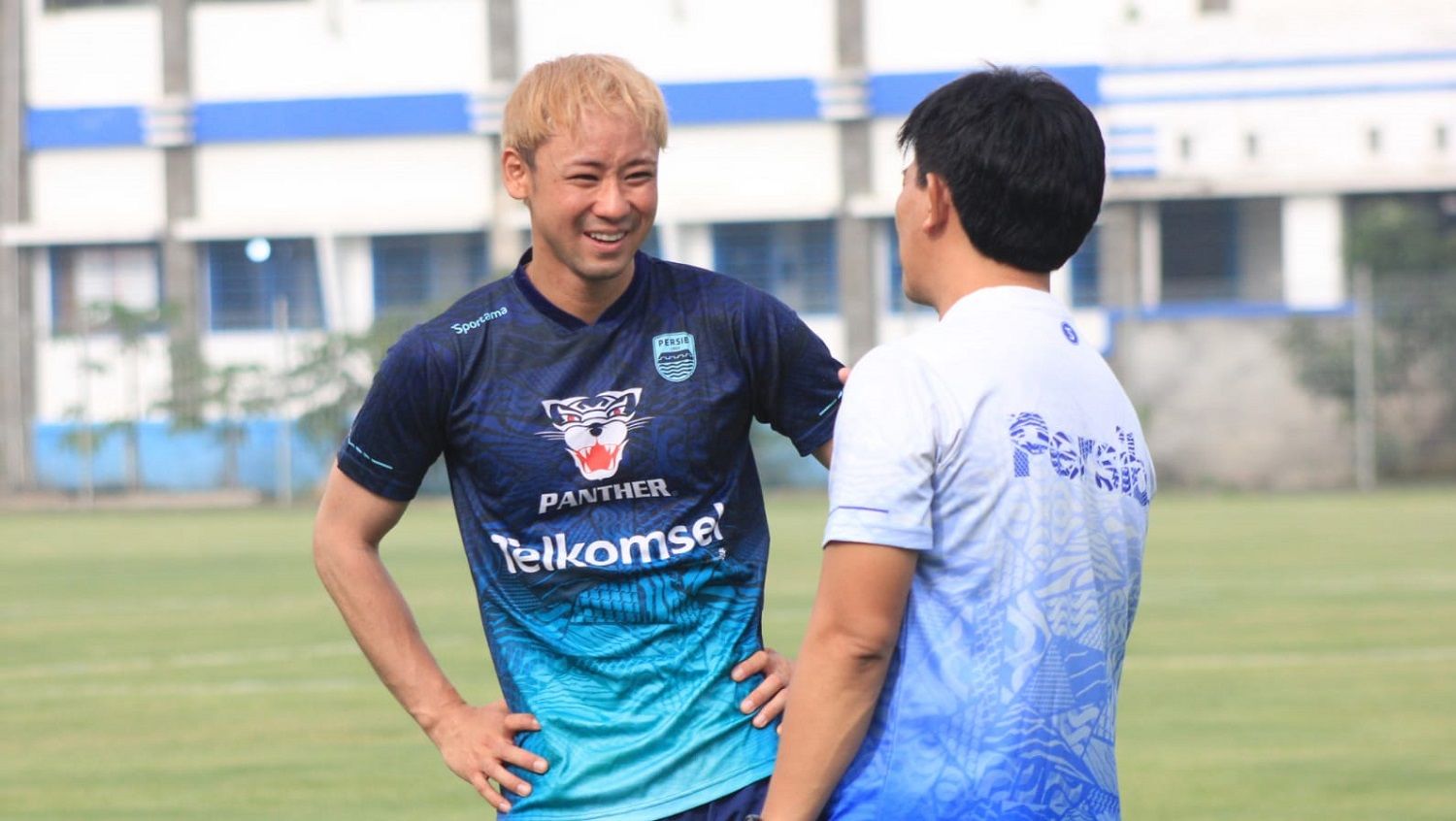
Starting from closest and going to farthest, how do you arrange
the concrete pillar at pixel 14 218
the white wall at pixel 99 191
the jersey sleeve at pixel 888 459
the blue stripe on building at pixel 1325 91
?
the jersey sleeve at pixel 888 459
the blue stripe on building at pixel 1325 91
the concrete pillar at pixel 14 218
the white wall at pixel 99 191

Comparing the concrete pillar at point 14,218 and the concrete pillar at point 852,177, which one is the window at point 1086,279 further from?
the concrete pillar at point 14,218

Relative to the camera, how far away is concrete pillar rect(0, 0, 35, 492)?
1634 inches

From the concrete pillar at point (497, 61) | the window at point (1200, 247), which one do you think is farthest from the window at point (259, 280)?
the window at point (1200, 247)

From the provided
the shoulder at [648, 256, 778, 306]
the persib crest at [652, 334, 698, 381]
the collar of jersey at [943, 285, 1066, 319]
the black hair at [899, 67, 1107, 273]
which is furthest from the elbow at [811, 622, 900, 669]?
the shoulder at [648, 256, 778, 306]

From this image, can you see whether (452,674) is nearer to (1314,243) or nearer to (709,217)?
(709,217)

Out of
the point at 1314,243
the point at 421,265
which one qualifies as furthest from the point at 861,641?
the point at 421,265

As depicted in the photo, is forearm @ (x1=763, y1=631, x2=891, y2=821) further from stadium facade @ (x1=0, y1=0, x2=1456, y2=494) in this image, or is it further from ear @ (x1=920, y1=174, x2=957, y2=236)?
stadium facade @ (x1=0, y1=0, x2=1456, y2=494)

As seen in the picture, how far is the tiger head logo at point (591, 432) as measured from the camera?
12.3 ft

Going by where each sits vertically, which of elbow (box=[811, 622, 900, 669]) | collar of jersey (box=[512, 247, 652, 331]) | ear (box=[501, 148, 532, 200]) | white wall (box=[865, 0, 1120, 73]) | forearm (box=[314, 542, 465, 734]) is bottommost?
forearm (box=[314, 542, 465, 734])

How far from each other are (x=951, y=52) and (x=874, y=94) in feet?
4.92

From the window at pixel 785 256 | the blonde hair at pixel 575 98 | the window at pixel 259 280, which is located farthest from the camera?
the window at pixel 259 280

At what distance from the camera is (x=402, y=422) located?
151 inches

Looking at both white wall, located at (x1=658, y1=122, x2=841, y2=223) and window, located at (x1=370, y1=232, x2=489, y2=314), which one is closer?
white wall, located at (x1=658, y1=122, x2=841, y2=223)

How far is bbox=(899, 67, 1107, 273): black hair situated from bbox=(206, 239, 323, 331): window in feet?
134
